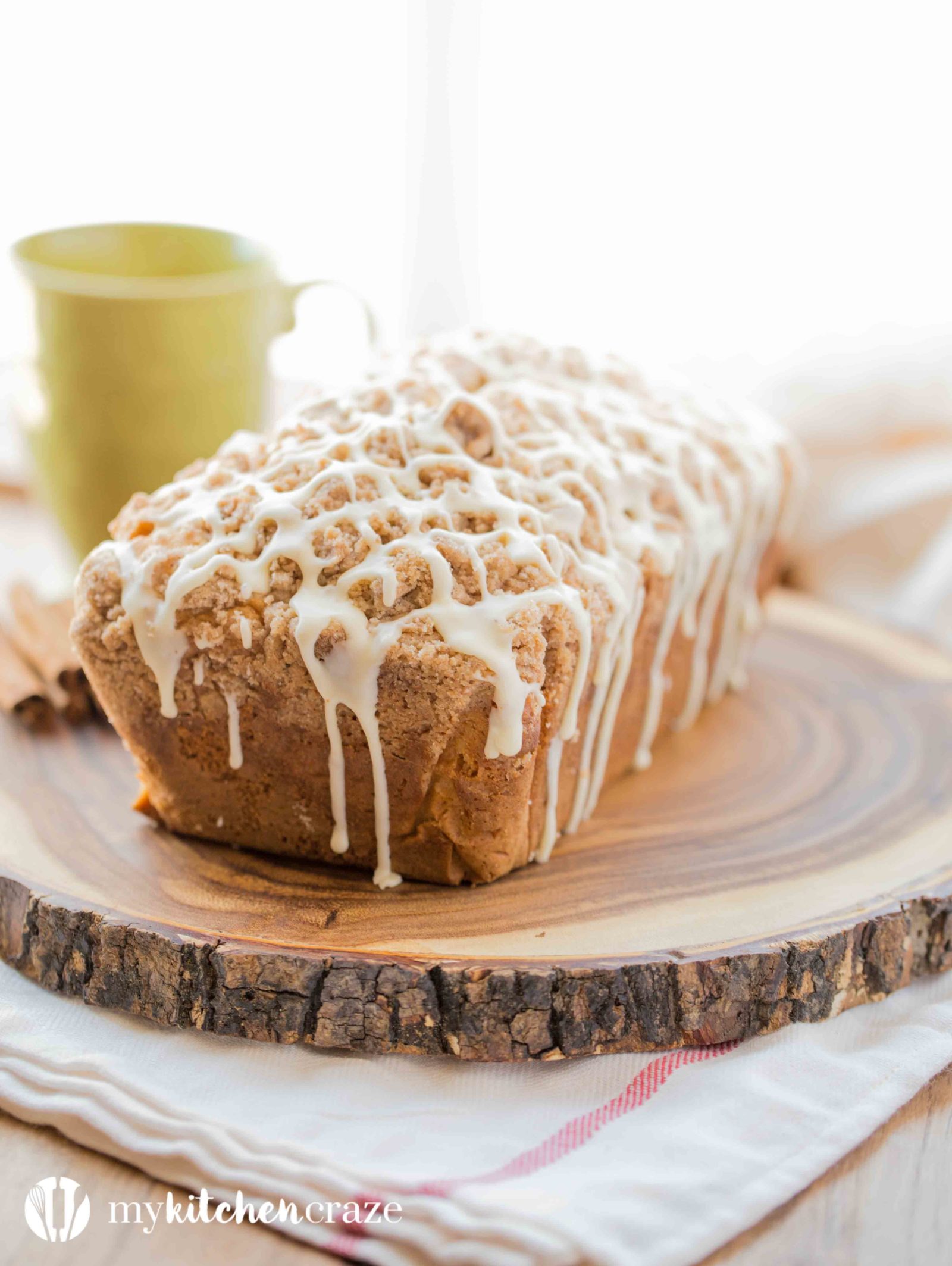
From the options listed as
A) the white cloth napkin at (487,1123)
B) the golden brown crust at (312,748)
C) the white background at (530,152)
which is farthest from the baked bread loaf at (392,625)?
the white background at (530,152)

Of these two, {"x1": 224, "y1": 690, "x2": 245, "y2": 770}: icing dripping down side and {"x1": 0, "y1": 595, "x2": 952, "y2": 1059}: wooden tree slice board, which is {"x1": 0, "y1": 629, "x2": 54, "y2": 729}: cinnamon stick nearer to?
{"x1": 0, "y1": 595, "x2": 952, "y2": 1059}: wooden tree slice board

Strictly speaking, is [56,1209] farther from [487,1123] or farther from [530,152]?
[530,152]

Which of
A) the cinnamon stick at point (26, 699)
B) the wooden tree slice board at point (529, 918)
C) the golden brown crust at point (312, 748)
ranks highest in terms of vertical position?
the golden brown crust at point (312, 748)

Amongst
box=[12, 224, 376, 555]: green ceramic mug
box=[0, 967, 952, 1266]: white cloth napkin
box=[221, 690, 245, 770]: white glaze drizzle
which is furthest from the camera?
box=[12, 224, 376, 555]: green ceramic mug

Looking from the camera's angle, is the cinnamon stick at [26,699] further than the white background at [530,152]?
No

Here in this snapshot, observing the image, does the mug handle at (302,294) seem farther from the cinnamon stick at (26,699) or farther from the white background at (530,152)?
the cinnamon stick at (26,699)

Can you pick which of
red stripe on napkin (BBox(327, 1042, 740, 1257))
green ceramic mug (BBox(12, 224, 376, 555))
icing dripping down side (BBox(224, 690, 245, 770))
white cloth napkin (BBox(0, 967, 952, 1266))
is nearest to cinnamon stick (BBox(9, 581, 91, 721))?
green ceramic mug (BBox(12, 224, 376, 555))
